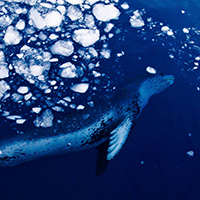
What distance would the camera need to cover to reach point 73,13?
10.4 ft

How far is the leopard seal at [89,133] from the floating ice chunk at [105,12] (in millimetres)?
1280

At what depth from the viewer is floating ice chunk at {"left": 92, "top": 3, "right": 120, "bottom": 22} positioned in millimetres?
3285

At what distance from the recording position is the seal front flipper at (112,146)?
83.9 inches

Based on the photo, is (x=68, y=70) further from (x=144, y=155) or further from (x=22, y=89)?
(x=144, y=155)

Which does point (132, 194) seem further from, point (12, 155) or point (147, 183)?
point (12, 155)

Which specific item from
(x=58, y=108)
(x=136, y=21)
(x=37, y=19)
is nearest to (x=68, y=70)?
(x=58, y=108)

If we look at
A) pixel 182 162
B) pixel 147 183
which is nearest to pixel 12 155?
pixel 147 183

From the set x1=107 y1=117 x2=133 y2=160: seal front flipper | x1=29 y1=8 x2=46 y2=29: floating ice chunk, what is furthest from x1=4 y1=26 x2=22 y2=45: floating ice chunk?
x1=107 y1=117 x2=133 y2=160: seal front flipper

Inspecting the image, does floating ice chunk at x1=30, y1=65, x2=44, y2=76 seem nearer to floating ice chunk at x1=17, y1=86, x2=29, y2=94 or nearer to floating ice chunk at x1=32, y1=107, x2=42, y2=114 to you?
floating ice chunk at x1=17, y1=86, x2=29, y2=94

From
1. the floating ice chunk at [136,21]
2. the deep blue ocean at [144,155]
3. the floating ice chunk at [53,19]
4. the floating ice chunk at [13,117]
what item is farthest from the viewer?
the floating ice chunk at [136,21]

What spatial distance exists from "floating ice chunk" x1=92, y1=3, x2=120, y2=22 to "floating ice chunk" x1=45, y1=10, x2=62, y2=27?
1.87 ft

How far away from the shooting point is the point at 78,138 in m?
2.25

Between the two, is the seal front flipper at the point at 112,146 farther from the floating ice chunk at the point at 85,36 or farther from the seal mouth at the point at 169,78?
the floating ice chunk at the point at 85,36

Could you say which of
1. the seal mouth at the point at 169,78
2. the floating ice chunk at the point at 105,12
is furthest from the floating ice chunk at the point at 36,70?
the seal mouth at the point at 169,78
